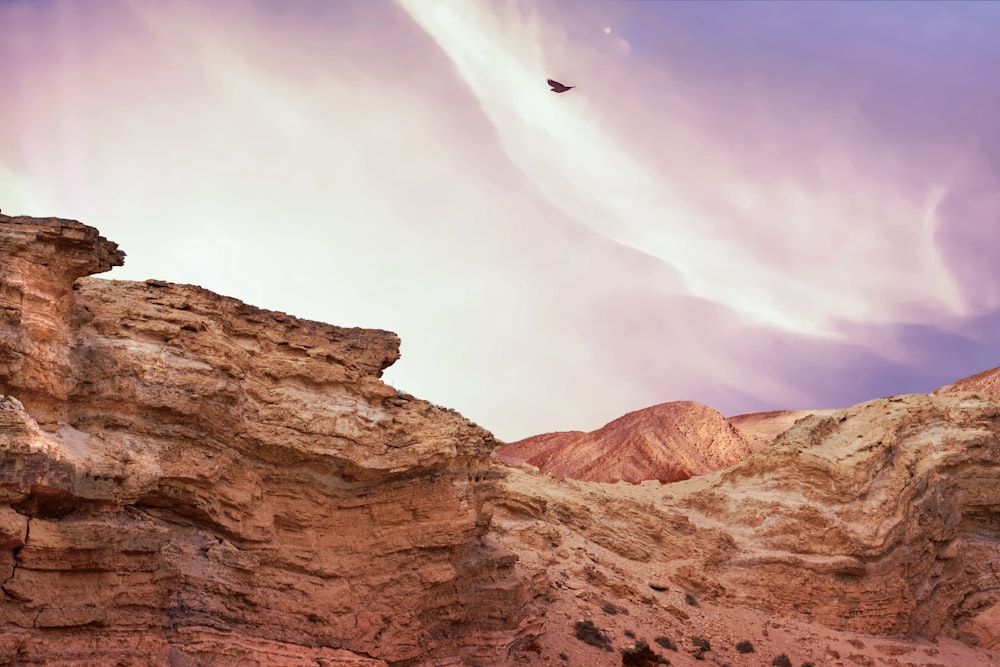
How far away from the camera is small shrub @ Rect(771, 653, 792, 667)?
2181 centimetres

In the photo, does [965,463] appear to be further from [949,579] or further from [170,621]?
[170,621]

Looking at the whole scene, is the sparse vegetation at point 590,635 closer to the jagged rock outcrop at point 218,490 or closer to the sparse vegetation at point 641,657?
the sparse vegetation at point 641,657

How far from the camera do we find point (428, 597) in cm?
1582

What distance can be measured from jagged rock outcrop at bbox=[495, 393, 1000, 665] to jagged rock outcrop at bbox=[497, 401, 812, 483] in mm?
9953

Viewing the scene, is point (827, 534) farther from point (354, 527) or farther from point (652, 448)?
point (354, 527)

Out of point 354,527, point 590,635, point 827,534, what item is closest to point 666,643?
point 590,635

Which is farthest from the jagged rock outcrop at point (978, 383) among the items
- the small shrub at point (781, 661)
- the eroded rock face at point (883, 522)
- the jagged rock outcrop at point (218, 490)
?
the jagged rock outcrop at point (218, 490)

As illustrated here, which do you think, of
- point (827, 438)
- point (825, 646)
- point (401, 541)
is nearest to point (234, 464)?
point (401, 541)

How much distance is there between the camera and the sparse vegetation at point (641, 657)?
19.7 meters

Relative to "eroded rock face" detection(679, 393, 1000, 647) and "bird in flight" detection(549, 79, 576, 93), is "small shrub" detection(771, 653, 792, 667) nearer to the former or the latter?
"eroded rock face" detection(679, 393, 1000, 647)

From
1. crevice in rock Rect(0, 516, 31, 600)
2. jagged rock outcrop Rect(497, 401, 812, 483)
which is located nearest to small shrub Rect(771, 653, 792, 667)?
jagged rock outcrop Rect(497, 401, 812, 483)

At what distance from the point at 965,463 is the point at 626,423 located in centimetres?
2010

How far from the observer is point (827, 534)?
83.9ft

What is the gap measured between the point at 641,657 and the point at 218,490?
12.0m
